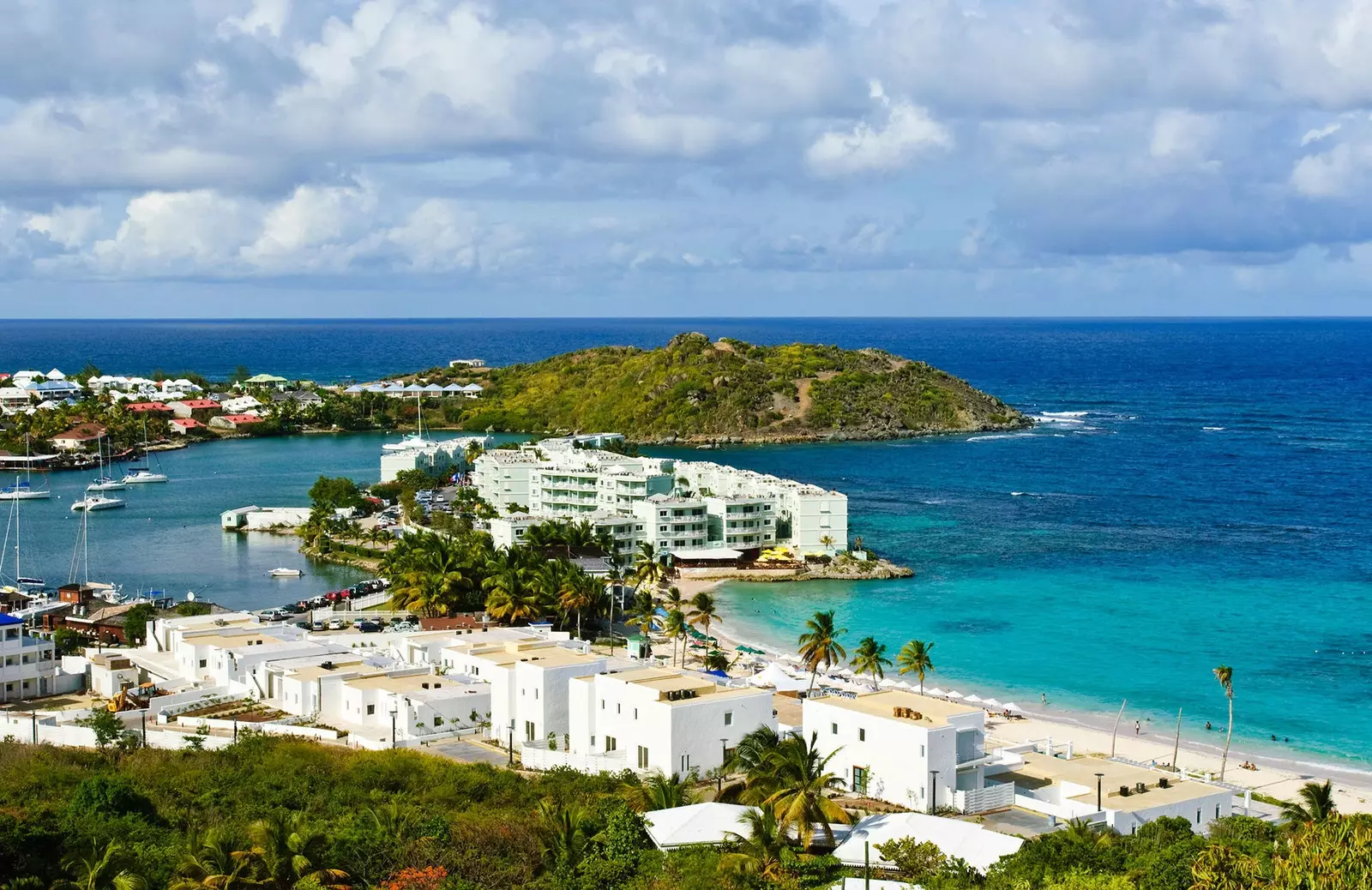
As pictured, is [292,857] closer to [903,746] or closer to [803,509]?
[903,746]

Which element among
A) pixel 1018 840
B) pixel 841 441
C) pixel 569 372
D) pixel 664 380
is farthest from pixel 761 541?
pixel 569 372

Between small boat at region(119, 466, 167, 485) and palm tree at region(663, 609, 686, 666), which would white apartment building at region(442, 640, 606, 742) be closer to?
palm tree at region(663, 609, 686, 666)

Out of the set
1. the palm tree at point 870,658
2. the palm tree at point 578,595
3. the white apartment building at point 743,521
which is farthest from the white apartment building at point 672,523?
the palm tree at point 870,658

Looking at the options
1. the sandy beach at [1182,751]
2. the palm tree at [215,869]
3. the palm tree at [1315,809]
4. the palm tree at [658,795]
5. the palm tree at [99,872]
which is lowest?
the sandy beach at [1182,751]

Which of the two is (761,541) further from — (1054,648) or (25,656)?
(25,656)

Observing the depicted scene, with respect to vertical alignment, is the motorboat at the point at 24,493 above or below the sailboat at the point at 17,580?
above

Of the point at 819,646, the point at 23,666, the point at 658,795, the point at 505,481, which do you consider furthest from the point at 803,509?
the point at 658,795

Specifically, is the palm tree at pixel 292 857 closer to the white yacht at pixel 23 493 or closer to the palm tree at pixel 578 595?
the palm tree at pixel 578 595
